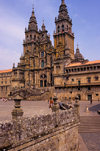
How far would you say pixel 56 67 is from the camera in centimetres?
5475

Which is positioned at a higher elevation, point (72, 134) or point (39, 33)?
point (39, 33)

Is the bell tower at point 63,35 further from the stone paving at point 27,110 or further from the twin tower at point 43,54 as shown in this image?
A: the stone paving at point 27,110

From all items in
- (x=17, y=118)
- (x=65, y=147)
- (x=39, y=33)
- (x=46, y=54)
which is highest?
(x=39, y=33)

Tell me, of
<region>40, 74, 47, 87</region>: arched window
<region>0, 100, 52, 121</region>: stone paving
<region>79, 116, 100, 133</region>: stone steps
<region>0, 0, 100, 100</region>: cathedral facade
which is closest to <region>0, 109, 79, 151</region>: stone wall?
<region>0, 100, 52, 121</region>: stone paving

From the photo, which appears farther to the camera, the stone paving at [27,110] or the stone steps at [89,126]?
the stone steps at [89,126]

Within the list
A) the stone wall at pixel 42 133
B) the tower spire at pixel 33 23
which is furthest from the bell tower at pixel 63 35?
the stone wall at pixel 42 133

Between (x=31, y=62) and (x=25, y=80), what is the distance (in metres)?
8.58

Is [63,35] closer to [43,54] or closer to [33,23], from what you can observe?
[43,54]

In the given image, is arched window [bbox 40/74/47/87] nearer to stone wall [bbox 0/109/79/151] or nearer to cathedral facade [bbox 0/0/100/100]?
cathedral facade [bbox 0/0/100/100]

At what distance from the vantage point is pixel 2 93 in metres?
81.1

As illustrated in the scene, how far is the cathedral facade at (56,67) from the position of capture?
156 ft

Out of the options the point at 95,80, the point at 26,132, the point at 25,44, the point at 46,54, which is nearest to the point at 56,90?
the point at 95,80

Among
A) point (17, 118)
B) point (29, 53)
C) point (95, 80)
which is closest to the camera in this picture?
point (17, 118)

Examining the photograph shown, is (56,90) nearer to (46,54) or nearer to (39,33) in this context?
(46,54)
